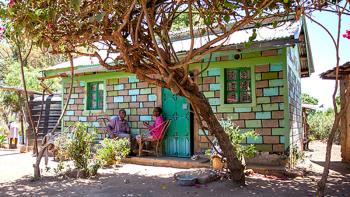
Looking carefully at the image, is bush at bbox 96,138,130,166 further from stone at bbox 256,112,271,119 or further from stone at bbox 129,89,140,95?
stone at bbox 256,112,271,119

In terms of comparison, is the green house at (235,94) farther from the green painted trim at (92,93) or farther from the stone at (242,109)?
the green painted trim at (92,93)

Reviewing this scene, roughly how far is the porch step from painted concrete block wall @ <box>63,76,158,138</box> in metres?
1.02

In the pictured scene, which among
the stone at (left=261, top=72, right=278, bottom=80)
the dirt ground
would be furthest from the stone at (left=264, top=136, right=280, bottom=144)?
the stone at (left=261, top=72, right=278, bottom=80)

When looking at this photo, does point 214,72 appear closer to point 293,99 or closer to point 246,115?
point 246,115

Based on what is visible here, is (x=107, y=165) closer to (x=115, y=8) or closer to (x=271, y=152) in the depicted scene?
(x=271, y=152)

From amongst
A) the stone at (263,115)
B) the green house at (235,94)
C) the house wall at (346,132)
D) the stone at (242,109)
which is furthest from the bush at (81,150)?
the house wall at (346,132)

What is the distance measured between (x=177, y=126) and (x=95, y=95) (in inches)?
138

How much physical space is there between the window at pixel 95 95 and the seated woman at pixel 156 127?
2553 mm

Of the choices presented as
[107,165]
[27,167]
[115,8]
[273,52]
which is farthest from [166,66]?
[27,167]

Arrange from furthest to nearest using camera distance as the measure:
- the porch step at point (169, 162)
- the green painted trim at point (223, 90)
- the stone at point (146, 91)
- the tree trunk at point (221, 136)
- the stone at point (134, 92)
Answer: the stone at point (134, 92), the stone at point (146, 91), the porch step at point (169, 162), the green painted trim at point (223, 90), the tree trunk at point (221, 136)

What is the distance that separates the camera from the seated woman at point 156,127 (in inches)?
348

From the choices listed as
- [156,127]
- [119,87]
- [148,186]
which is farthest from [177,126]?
[148,186]

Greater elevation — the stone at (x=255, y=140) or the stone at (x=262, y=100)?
the stone at (x=262, y=100)

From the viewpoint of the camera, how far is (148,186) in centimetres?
625
